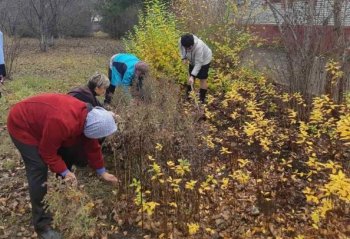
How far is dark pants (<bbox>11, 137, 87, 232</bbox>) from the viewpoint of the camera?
10.3 feet

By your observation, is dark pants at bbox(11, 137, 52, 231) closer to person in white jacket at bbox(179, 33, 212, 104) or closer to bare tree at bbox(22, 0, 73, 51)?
person in white jacket at bbox(179, 33, 212, 104)

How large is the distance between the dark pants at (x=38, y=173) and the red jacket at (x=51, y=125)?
91 millimetres

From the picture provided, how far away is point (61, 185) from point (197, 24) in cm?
711

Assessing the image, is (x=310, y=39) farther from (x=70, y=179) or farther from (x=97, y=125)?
(x=70, y=179)

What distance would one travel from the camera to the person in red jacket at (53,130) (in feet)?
9.45

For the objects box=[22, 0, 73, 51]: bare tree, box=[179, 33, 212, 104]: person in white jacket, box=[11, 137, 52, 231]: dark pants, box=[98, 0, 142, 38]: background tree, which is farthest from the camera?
box=[98, 0, 142, 38]: background tree

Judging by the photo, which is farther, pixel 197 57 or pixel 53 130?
pixel 197 57

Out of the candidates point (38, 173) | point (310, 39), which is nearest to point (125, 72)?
point (38, 173)

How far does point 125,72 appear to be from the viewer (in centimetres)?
512

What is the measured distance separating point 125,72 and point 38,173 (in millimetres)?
2203

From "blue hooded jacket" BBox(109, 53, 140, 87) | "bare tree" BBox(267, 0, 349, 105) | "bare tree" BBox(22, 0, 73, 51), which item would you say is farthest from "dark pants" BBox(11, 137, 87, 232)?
"bare tree" BBox(22, 0, 73, 51)

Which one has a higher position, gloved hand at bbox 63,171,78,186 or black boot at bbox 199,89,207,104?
black boot at bbox 199,89,207,104

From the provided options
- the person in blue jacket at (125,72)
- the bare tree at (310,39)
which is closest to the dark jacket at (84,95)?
the person in blue jacket at (125,72)

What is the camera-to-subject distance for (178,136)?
4160 millimetres
